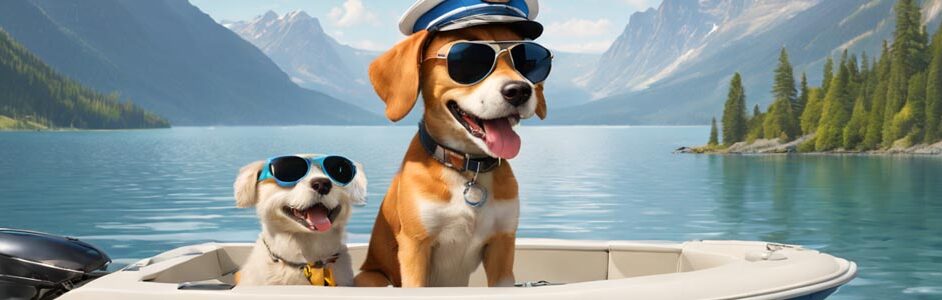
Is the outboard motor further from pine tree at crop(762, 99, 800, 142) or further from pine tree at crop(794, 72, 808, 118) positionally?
pine tree at crop(794, 72, 808, 118)

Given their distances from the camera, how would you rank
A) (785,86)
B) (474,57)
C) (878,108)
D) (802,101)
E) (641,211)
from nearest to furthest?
1. (474,57)
2. (641,211)
3. (878,108)
4. (785,86)
5. (802,101)

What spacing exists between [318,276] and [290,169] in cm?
44

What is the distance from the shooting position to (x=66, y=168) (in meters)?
58.1

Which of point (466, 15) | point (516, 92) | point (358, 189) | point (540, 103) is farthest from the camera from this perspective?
point (358, 189)

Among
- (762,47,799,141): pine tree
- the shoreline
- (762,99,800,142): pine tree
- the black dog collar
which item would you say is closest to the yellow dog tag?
the black dog collar

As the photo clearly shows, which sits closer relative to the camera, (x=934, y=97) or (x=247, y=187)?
(x=247, y=187)

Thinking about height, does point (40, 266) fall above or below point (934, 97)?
below

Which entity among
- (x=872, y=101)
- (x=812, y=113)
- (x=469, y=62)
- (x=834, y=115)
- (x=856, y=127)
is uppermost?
(x=872, y=101)

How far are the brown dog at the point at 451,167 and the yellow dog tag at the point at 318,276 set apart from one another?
11.1 inches

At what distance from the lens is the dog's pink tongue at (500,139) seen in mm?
3639

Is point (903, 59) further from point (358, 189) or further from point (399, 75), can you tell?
point (399, 75)

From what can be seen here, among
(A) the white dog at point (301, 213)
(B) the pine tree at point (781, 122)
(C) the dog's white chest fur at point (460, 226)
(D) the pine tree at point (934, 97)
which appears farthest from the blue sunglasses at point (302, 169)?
(B) the pine tree at point (781, 122)

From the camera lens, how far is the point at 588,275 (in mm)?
5266

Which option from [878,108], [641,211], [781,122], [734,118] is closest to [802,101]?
[781,122]
